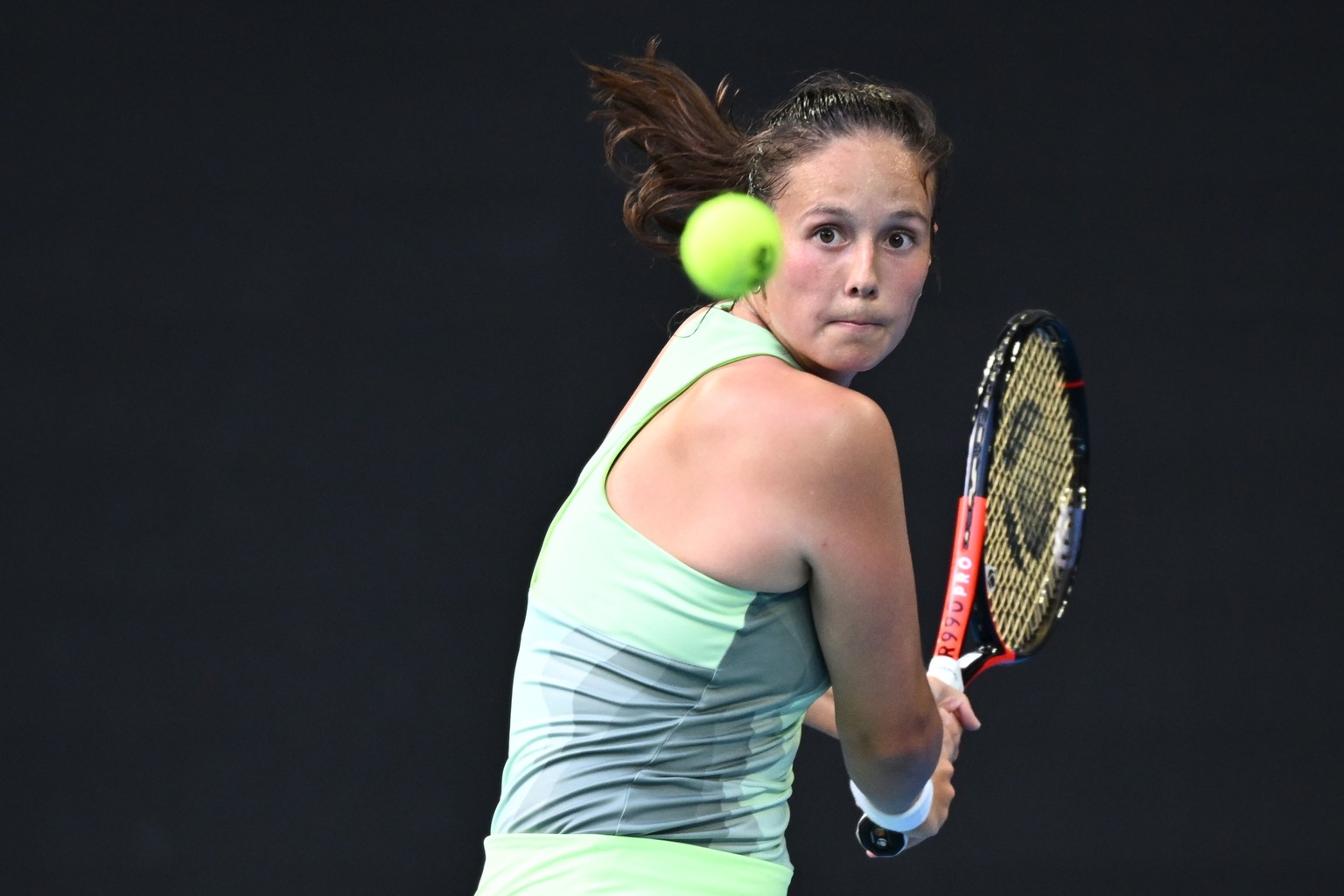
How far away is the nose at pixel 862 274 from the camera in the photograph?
1.45 metres

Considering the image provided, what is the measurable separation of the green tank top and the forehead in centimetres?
15

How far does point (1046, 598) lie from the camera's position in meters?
2.06

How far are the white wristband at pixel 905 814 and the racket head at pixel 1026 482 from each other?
376 millimetres

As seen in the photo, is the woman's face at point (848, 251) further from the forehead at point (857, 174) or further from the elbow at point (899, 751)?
the elbow at point (899, 751)

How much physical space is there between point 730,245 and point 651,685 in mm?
379

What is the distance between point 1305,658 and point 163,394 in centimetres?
223

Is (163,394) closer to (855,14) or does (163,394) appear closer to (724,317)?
(855,14)

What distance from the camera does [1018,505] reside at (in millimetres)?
2096

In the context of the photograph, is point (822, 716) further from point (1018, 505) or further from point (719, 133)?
point (719, 133)

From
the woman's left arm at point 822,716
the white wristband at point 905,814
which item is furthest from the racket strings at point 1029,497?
the white wristband at point 905,814

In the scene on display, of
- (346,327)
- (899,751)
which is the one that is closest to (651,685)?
(899,751)

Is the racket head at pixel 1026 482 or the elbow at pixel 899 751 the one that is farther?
the racket head at pixel 1026 482

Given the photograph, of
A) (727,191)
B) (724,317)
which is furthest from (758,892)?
(727,191)

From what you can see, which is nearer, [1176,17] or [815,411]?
[815,411]
